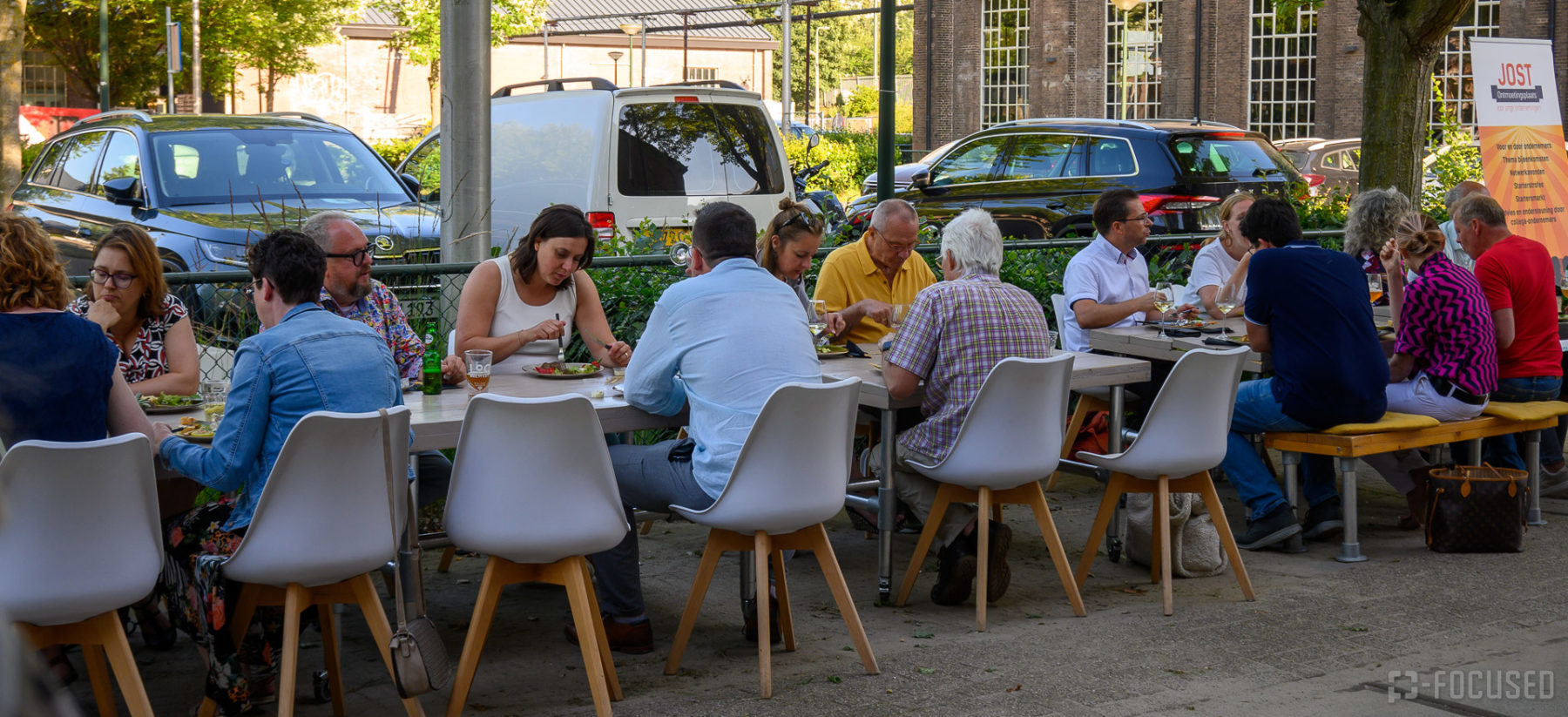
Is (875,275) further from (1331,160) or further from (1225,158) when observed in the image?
(1331,160)

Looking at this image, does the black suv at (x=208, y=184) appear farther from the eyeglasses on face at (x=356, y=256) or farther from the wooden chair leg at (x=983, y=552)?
the wooden chair leg at (x=983, y=552)

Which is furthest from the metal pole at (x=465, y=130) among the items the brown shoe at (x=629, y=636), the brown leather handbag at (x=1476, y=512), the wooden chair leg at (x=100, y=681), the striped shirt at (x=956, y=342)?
the brown leather handbag at (x=1476, y=512)

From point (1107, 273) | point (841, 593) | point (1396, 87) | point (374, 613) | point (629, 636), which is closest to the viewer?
point (374, 613)

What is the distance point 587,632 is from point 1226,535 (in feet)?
8.88

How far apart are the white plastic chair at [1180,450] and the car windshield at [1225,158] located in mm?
7729

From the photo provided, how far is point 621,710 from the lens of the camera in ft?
14.2

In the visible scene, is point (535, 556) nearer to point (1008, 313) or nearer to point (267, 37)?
point (1008, 313)

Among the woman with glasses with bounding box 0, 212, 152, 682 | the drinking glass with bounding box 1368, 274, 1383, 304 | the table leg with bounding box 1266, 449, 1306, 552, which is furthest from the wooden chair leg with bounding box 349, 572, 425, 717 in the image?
the drinking glass with bounding box 1368, 274, 1383, 304

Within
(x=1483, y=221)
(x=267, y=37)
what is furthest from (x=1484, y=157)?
(x=267, y=37)

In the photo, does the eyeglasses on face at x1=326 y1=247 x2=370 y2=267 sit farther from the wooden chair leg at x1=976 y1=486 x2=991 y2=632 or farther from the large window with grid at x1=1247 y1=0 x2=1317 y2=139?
the large window with grid at x1=1247 y1=0 x2=1317 y2=139

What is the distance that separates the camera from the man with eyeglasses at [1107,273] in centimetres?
709

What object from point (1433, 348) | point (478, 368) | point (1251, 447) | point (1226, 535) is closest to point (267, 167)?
point (478, 368)

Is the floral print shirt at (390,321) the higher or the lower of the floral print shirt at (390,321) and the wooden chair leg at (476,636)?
the higher

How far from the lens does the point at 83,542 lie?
139 inches
